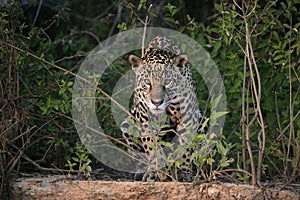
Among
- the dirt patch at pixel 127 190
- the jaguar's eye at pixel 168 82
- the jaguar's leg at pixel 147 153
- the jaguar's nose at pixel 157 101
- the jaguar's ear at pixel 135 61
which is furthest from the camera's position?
the jaguar's ear at pixel 135 61

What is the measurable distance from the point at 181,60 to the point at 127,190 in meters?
1.51

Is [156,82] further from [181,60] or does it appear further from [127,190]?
[127,190]

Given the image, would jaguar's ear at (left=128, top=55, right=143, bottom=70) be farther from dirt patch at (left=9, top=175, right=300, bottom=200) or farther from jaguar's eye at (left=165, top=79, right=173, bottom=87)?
dirt patch at (left=9, top=175, right=300, bottom=200)

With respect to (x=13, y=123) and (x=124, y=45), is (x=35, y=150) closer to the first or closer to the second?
(x=13, y=123)

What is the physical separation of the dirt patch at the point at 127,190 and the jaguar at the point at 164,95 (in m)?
0.55

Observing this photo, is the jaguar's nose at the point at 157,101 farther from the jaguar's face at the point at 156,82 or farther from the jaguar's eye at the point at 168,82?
the jaguar's eye at the point at 168,82

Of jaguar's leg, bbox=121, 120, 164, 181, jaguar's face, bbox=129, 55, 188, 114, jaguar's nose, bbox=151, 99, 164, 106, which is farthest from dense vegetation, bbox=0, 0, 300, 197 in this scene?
jaguar's nose, bbox=151, 99, 164, 106

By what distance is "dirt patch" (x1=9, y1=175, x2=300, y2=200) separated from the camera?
5219mm

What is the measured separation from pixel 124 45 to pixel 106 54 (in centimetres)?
25

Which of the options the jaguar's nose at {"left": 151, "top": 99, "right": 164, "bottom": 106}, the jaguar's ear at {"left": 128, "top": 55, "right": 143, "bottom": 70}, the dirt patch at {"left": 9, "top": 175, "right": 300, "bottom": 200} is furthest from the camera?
the jaguar's ear at {"left": 128, "top": 55, "right": 143, "bottom": 70}

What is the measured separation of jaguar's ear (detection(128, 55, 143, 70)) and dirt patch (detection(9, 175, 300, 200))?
1343 mm

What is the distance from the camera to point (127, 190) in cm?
541

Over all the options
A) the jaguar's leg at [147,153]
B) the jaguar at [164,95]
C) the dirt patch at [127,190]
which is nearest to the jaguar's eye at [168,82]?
the jaguar at [164,95]

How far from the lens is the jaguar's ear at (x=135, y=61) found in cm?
623
